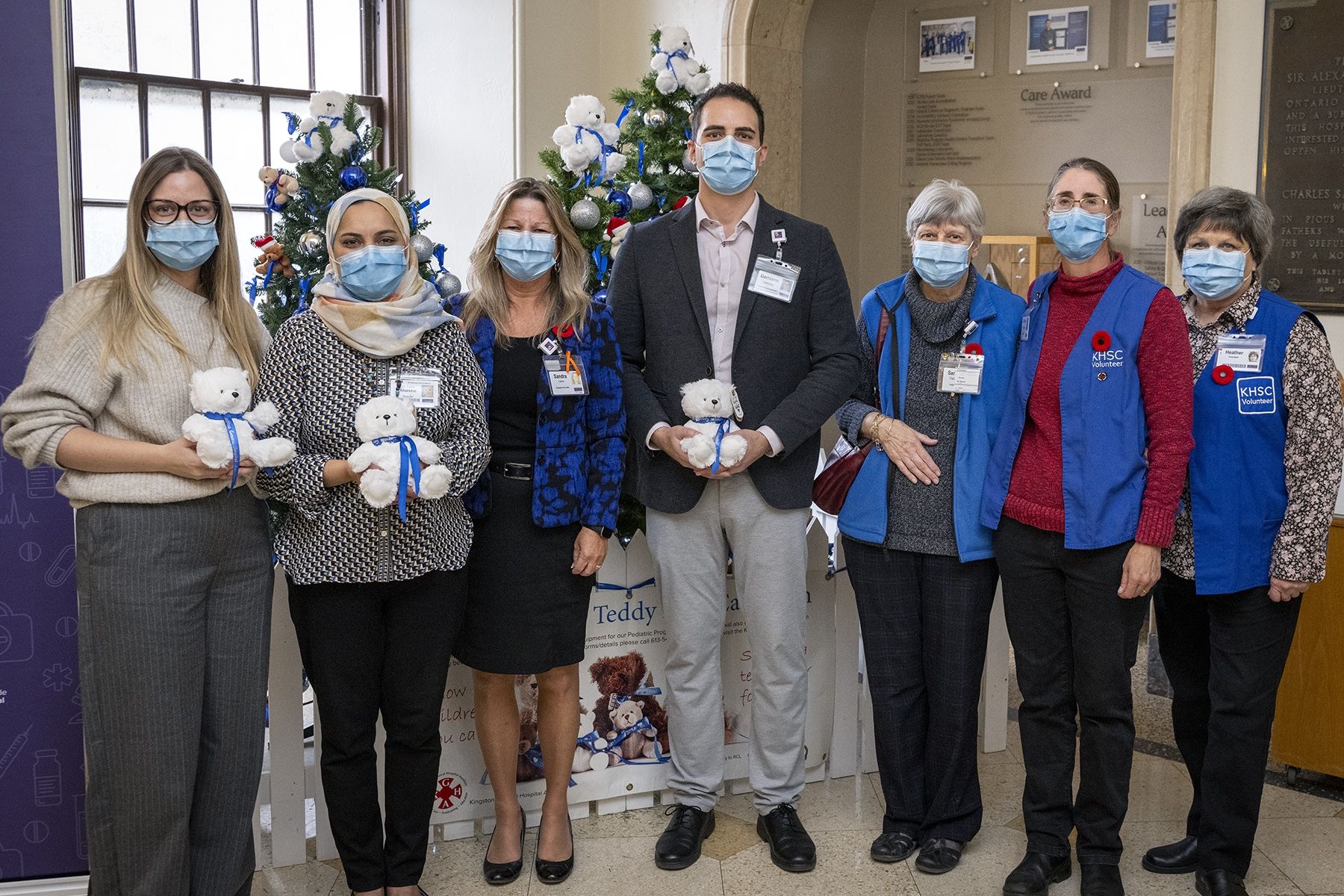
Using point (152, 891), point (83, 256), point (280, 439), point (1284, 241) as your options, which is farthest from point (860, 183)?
point (152, 891)

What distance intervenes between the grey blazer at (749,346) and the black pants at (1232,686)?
38.8 inches

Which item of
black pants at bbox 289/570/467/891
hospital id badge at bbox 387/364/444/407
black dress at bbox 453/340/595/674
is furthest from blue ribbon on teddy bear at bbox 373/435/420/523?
black dress at bbox 453/340/595/674

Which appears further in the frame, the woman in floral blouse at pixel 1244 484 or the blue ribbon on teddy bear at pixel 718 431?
the blue ribbon on teddy bear at pixel 718 431

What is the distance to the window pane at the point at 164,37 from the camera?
522cm

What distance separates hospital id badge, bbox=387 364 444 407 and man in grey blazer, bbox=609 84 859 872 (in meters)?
0.61

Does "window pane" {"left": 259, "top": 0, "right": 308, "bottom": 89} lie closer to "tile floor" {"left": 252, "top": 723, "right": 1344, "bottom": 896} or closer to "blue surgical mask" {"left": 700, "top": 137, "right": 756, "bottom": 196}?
"blue surgical mask" {"left": 700, "top": 137, "right": 756, "bottom": 196}

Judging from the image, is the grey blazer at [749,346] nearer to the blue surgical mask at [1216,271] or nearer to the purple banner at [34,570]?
the blue surgical mask at [1216,271]

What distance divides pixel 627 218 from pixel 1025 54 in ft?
11.1

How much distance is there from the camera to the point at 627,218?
372cm

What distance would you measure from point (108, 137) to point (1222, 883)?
509 cm

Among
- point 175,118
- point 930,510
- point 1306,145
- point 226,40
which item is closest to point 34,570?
point 930,510

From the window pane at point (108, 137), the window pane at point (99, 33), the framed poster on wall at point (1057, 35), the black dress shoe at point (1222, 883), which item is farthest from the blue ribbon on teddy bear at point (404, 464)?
the framed poster on wall at point (1057, 35)

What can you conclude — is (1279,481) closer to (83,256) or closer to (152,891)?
(152,891)

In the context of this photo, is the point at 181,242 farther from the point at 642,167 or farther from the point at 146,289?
the point at 642,167
